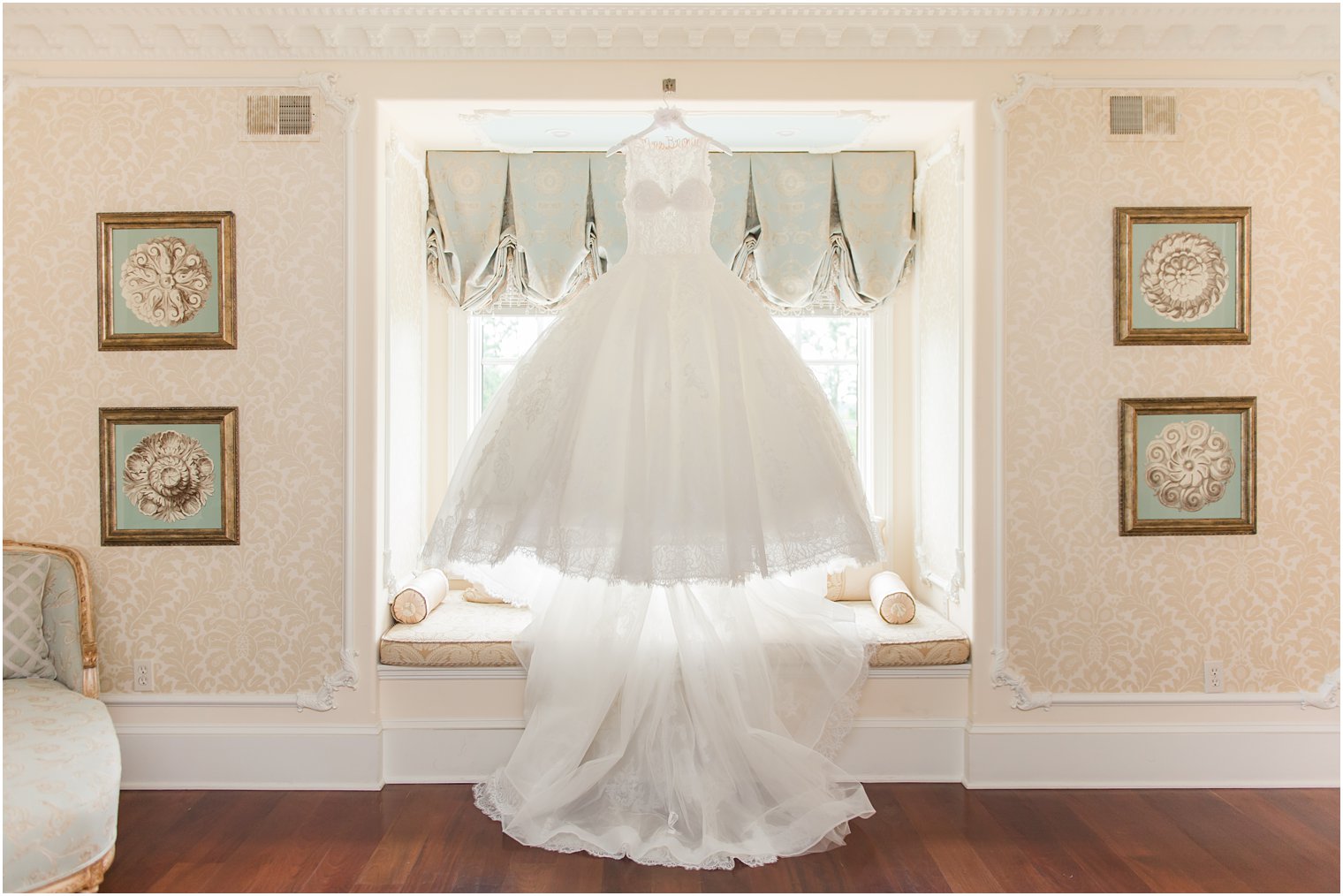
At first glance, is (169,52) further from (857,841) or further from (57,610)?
(857,841)

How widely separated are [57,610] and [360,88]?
2243 millimetres

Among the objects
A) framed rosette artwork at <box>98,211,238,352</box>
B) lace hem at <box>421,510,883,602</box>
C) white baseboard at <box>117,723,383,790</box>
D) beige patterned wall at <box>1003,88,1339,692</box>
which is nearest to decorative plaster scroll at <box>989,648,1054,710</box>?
beige patterned wall at <box>1003,88,1339,692</box>

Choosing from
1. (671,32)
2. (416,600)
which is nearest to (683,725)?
(416,600)

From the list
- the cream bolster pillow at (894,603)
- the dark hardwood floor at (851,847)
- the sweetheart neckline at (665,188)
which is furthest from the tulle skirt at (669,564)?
the cream bolster pillow at (894,603)

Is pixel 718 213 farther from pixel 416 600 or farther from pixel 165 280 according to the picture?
pixel 165 280

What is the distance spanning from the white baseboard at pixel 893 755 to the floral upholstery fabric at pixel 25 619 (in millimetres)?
404

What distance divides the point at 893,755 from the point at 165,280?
3.34 m

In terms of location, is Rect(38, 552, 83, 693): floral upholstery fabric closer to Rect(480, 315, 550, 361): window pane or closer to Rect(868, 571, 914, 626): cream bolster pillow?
Rect(480, 315, 550, 361): window pane

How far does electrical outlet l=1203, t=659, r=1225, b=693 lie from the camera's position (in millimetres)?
3334

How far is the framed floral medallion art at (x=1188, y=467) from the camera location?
3.30 meters

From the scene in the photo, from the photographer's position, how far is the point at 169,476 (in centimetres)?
329

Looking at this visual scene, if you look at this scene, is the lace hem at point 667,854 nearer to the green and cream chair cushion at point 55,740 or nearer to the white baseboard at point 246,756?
the white baseboard at point 246,756

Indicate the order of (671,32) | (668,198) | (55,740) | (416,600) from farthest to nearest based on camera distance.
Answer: (416,600) → (671,32) → (668,198) → (55,740)

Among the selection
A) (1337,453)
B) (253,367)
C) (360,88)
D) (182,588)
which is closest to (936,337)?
(1337,453)
